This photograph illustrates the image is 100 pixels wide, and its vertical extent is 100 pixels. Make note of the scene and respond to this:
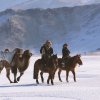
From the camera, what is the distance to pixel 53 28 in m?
122

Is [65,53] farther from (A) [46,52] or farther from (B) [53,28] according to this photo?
(B) [53,28]

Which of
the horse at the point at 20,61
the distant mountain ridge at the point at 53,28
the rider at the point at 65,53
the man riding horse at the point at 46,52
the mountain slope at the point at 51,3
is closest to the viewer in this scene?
the man riding horse at the point at 46,52

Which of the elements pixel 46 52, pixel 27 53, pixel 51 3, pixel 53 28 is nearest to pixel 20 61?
pixel 27 53

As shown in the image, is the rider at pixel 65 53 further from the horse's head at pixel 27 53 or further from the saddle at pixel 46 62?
the saddle at pixel 46 62

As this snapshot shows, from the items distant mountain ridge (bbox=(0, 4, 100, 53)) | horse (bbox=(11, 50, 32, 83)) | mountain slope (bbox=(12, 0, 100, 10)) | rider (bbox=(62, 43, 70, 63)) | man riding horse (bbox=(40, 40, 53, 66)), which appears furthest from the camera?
mountain slope (bbox=(12, 0, 100, 10))

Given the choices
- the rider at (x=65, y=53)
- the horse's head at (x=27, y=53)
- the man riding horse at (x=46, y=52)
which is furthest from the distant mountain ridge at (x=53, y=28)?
the man riding horse at (x=46, y=52)

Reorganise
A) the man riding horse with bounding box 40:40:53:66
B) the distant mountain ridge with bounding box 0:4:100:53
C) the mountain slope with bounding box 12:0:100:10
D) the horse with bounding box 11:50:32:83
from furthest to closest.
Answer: the mountain slope with bounding box 12:0:100:10 < the distant mountain ridge with bounding box 0:4:100:53 < the horse with bounding box 11:50:32:83 < the man riding horse with bounding box 40:40:53:66

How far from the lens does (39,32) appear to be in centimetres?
11912

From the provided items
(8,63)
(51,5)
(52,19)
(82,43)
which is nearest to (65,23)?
(52,19)

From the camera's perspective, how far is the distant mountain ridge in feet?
365

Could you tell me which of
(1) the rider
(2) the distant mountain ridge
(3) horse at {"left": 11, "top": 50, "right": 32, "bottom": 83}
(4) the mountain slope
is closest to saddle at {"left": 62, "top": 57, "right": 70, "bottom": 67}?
(1) the rider

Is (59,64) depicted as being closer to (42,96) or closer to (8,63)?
(8,63)

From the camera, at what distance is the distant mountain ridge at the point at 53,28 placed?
111 metres

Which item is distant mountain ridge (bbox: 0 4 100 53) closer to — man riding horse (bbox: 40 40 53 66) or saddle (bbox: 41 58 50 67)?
saddle (bbox: 41 58 50 67)
